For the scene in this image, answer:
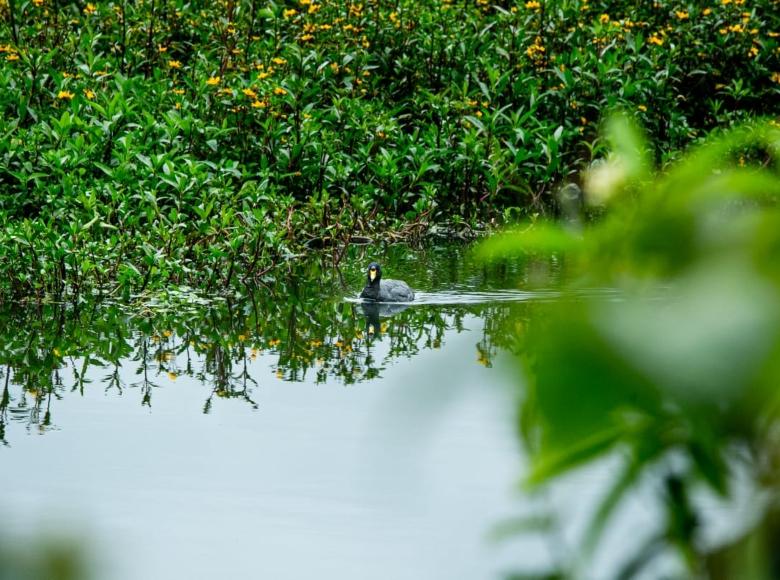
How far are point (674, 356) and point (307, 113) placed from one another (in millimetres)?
10251

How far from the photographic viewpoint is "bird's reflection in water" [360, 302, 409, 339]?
23.7 feet

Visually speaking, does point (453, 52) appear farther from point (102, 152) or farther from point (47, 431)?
point (47, 431)

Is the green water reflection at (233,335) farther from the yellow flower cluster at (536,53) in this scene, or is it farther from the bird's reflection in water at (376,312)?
the yellow flower cluster at (536,53)

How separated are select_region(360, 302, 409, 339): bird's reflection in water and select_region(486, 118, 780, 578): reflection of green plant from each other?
6281mm

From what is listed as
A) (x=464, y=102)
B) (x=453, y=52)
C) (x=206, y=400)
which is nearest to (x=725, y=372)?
(x=206, y=400)

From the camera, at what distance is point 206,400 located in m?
5.64

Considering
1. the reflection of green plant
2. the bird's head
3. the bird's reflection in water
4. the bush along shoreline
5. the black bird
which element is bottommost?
the reflection of green plant

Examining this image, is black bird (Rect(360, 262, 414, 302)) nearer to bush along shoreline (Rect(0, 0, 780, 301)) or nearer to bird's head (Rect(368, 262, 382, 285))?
bird's head (Rect(368, 262, 382, 285))

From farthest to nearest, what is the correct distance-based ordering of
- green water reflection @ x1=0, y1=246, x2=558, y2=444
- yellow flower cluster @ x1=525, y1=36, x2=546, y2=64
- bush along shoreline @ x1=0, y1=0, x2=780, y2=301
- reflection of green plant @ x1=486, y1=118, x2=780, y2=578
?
1. yellow flower cluster @ x1=525, y1=36, x2=546, y2=64
2. bush along shoreline @ x1=0, y1=0, x2=780, y2=301
3. green water reflection @ x1=0, y1=246, x2=558, y2=444
4. reflection of green plant @ x1=486, y1=118, x2=780, y2=578

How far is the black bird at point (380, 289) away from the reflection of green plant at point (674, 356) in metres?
6.78

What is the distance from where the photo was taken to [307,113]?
422 inches

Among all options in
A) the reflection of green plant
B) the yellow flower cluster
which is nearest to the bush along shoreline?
the yellow flower cluster

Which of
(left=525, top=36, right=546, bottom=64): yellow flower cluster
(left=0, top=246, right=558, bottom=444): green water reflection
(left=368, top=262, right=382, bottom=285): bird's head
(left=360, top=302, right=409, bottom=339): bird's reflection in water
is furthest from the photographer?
(left=525, top=36, right=546, bottom=64): yellow flower cluster

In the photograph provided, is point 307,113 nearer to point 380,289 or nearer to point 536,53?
point 536,53
